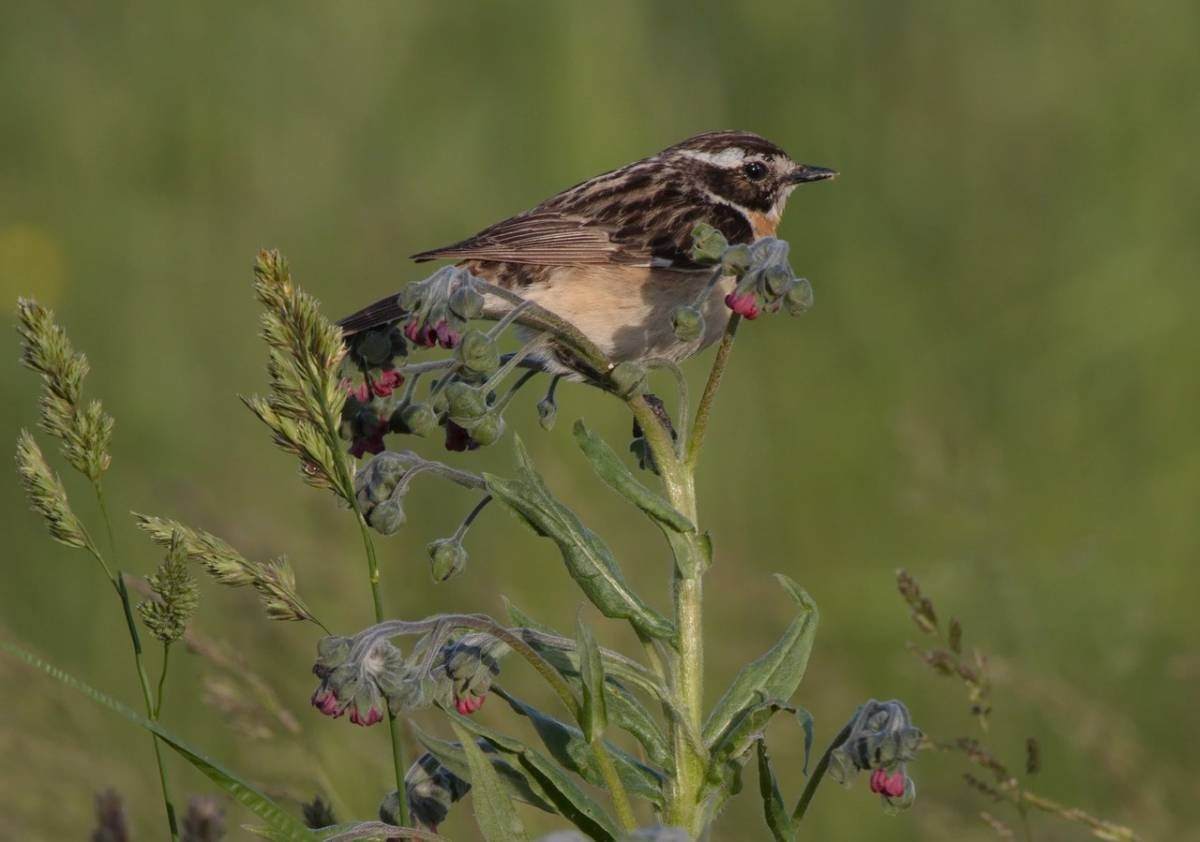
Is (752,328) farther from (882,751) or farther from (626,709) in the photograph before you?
(882,751)

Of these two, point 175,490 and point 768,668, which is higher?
point 175,490

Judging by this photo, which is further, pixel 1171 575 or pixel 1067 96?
pixel 1067 96

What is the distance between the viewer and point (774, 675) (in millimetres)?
2793

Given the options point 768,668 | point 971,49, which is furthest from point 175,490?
point 971,49

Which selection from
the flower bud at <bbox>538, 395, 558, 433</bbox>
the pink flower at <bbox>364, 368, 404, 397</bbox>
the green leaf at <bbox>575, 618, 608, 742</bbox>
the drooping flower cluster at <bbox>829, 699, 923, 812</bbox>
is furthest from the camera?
the flower bud at <bbox>538, 395, 558, 433</bbox>

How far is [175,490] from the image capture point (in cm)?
569

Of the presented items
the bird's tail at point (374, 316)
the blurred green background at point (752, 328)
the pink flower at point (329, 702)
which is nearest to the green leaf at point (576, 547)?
the pink flower at point (329, 702)

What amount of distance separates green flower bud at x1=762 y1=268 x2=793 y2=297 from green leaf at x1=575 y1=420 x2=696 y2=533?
40 cm

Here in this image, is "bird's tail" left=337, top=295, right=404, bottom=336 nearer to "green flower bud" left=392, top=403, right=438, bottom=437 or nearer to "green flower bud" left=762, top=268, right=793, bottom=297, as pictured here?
"green flower bud" left=392, top=403, right=438, bottom=437

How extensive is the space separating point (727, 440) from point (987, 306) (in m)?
1.28

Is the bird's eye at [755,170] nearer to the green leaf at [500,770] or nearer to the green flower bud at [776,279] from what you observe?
the green flower bud at [776,279]

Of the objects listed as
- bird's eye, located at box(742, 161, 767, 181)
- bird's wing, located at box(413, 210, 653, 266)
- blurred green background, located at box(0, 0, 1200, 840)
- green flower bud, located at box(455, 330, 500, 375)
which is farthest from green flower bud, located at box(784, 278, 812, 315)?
bird's eye, located at box(742, 161, 767, 181)

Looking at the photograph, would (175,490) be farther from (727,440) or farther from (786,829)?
(786,829)

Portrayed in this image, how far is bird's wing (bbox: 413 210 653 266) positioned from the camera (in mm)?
4629
